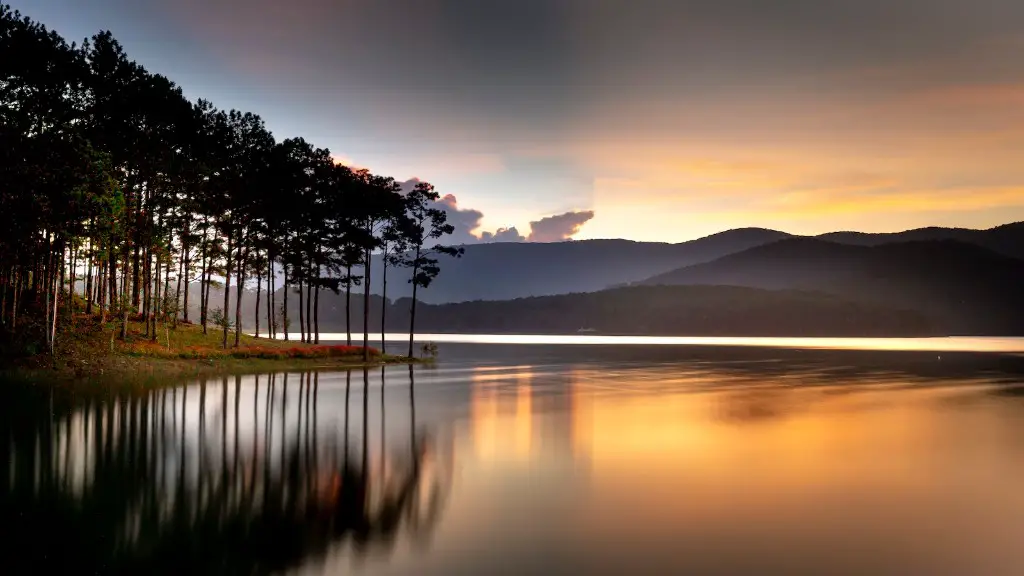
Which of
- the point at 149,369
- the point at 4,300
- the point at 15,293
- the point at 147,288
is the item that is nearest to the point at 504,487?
the point at 149,369

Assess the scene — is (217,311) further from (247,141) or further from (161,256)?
(247,141)

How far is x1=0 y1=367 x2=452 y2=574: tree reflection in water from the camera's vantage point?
1109 cm

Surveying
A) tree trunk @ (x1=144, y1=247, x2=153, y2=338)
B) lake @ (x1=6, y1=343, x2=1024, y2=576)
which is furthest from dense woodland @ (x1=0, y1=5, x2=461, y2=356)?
lake @ (x1=6, y1=343, x2=1024, y2=576)

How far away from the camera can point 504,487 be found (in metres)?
16.7

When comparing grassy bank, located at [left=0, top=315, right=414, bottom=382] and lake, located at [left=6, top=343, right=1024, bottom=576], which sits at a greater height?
grassy bank, located at [left=0, top=315, right=414, bottom=382]

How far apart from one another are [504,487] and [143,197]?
56001mm

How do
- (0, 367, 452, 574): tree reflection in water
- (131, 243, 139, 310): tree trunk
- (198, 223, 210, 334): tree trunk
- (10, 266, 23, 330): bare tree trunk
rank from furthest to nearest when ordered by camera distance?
(198, 223, 210, 334): tree trunk < (131, 243, 139, 310): tree trunk < (10, 266, 23, 330): bare tree trunk < (0, 367, 452, 574): tree reflection in water

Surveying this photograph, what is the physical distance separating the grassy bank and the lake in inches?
388

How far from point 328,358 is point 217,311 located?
35.0 ft

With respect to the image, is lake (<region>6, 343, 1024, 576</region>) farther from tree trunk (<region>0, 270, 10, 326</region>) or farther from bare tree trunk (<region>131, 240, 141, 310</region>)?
bare tree trunk (<region>131, 240, 141, 310</region>)

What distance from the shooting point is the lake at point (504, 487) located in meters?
11.2

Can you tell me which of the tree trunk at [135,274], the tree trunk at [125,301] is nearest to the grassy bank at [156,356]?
the tree trunk at [125,301]

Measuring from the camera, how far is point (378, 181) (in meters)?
75.9

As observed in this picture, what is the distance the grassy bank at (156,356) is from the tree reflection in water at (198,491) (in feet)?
55.2
